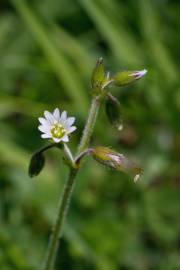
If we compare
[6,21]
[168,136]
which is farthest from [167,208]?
[6,21]

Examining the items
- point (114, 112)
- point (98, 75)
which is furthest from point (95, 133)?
point (98, 75)

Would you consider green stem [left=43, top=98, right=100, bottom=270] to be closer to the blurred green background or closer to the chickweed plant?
the chickweed plant

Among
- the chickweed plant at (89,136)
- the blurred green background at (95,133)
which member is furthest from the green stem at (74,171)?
the blurred green background at (95,133)

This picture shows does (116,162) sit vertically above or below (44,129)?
below

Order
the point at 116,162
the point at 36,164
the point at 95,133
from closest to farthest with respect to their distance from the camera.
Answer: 1. the point at 116,162
2. the point at 36,164
3. the point at 95,133

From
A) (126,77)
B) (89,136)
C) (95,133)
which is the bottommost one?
(95,133)

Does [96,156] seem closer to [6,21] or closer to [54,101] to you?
[54,101]

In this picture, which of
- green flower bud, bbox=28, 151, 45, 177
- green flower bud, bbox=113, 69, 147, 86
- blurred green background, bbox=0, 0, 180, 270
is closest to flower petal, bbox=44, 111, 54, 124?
green flower bud, bbox=28, 151, 45, 177

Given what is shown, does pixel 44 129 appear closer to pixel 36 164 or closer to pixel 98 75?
pixel 36 164
